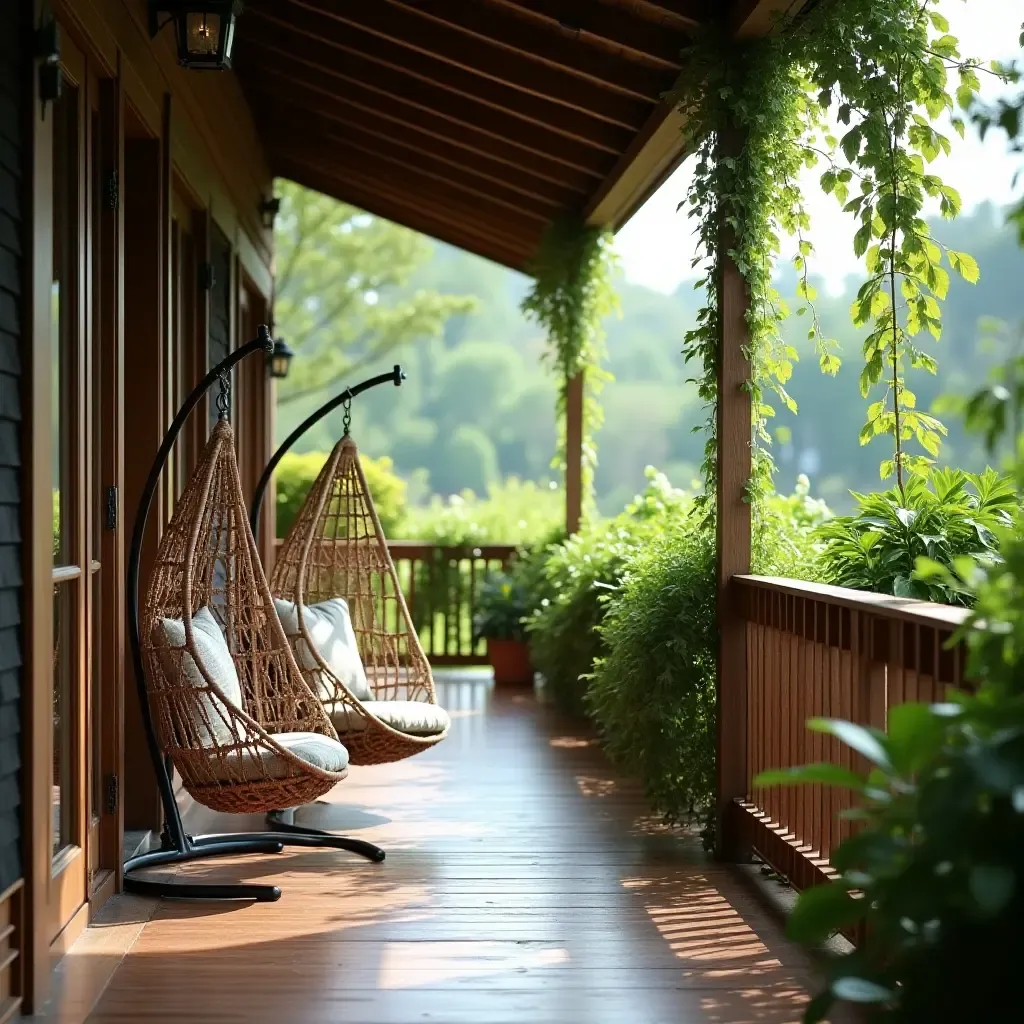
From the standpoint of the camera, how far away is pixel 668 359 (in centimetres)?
3108

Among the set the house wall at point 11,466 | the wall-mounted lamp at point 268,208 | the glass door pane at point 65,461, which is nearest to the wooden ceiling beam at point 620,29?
the glass door pane at point 65,461

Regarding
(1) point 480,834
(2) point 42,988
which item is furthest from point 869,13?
(2) point 42,988

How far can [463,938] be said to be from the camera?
3.39 metres

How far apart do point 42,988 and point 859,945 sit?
1898 mm

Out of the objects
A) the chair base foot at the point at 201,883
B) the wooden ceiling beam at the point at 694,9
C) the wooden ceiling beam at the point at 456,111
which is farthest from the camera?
the wooden ceiling beam at the point at 456,111

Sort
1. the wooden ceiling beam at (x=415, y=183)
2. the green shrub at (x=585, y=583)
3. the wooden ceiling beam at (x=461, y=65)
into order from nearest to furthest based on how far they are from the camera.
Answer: the wooden ceiling beam at (x=461, y=65)
the green shrub at (x=585, y=583)
the wooden ceiling beam at (x=415, y=183)

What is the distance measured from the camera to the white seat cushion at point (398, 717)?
185 inches

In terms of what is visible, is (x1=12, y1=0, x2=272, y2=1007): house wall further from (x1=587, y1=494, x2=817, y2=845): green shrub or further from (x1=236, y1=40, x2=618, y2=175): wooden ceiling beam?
(x1=587, y1=494, x2=817, y2=845): green shrub

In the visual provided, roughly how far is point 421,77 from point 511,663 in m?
4.53

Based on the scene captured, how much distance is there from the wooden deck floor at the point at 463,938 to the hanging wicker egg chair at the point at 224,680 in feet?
1.18

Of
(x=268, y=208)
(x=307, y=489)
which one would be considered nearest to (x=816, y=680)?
(x=268, y=208)

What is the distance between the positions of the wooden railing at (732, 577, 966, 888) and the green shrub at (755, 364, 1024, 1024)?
67 centimetres

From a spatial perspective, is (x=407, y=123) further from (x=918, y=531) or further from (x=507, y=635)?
(x=507, y=635)

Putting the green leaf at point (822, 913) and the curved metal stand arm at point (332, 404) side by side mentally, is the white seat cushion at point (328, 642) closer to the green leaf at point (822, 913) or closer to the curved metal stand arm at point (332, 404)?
the curved metal stand arm at point (332, 404)
